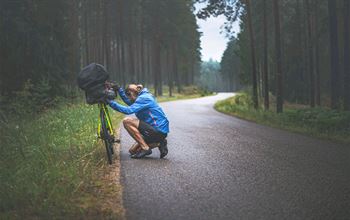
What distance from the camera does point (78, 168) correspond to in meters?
7.53

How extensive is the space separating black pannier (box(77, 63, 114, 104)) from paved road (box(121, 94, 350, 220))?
144cm

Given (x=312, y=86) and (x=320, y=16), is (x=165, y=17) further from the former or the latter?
(x=312, y=86)

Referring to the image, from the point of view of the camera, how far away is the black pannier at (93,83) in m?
8.35

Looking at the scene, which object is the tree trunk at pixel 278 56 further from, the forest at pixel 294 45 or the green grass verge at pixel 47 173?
the green grass verge at pixel 47 173

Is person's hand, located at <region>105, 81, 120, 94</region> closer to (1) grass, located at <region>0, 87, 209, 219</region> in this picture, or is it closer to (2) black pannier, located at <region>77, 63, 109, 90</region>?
(2) black pannier, located at <region>77, 63, 109, 90</region>

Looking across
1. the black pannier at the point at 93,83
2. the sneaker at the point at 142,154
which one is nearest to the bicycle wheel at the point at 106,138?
the black pannier at the point at 93,83

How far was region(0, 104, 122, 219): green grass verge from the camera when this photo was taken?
5.46 meters

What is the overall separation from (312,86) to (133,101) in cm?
2500

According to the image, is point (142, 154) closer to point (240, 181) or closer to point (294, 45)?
point (240, 181)

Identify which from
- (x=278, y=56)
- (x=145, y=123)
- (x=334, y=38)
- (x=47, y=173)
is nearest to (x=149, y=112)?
(x=145, y=123)

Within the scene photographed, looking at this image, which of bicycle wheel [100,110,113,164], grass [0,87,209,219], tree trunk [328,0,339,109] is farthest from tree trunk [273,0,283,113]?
bicycle wheel [100,110,113,164]

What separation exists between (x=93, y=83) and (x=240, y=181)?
3360mm

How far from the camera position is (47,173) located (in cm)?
673

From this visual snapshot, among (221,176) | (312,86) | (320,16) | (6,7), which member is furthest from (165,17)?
(221,176)
